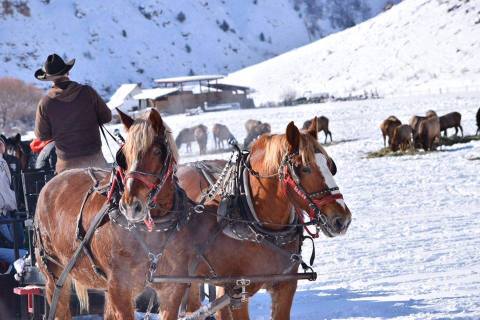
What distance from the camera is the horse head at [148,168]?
5227 mm

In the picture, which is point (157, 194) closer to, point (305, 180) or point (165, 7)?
point (305, 180)

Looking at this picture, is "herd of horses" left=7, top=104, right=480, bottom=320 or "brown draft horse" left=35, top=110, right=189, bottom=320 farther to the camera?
"herd of horses" left=7, top=104, right=480, bottom=320

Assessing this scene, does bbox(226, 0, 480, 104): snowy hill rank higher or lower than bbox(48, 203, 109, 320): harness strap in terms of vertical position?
higher

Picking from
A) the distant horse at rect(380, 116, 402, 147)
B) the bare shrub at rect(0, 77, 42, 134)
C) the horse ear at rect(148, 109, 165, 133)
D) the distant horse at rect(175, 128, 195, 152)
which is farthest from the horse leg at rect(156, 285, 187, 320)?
A: the bare shrub at rect(0, 77, 42, 134)

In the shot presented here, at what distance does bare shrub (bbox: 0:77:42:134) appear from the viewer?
65.9 metres

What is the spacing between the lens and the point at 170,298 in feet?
19.1

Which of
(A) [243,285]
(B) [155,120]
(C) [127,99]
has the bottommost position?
(A) [243,285]

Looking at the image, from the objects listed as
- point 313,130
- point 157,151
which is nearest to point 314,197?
point 313,130

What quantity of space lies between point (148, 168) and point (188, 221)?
0.77 meters

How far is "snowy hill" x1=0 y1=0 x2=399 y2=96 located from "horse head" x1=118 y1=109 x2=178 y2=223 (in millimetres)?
89309

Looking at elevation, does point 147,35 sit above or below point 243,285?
above

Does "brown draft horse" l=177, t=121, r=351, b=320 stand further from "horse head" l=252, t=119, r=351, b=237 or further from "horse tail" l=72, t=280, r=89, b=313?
"horse tail" l=72, t=280, r=89, b=313

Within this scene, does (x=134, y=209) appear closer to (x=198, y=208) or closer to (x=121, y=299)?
(x=121, y=299)

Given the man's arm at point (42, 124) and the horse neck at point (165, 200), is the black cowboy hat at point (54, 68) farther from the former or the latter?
the horse neck at point (165, 200)
